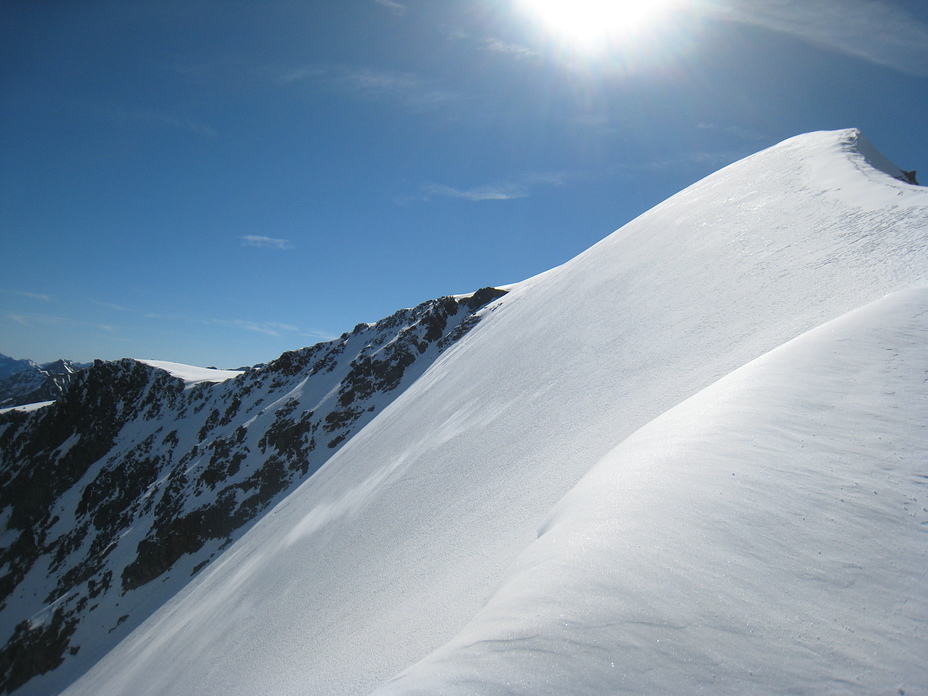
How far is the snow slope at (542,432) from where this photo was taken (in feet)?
23.8

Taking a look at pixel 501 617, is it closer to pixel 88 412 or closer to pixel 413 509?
pixel 413 509

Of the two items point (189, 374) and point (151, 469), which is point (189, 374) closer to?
point (189, 374)

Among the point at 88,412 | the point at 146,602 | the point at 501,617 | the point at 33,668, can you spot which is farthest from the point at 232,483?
the point at 88,412

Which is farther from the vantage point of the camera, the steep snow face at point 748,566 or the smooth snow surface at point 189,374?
the smooth snow surface at point 189,374

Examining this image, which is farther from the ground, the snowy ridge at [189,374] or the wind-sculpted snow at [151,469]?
the snowy ridge at [189,374]

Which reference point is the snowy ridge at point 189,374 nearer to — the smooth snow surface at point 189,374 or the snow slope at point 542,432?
the smooth snow surface at point 189,374

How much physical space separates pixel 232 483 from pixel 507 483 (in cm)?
4304

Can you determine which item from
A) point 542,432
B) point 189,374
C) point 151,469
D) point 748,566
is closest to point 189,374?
point 189,374

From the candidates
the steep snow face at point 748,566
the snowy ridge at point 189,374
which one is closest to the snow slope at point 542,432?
the steep snow face at point 748,566

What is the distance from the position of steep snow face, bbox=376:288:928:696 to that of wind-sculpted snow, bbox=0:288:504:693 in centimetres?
3937

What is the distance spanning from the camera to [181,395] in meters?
69.0

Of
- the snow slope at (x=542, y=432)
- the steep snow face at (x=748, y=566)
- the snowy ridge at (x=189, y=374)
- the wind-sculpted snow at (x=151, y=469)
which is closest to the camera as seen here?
the steep snow face at (x=748, y=566)

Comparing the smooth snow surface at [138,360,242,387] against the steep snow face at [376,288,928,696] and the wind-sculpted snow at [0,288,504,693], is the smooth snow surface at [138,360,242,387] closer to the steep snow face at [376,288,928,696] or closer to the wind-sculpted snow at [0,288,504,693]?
the wind-sculpted snow at [0,288,504,693]

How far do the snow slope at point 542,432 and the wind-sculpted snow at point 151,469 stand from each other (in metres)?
20.3
